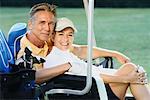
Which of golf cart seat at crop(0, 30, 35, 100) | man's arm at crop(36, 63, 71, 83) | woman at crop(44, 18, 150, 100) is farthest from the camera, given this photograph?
woman at crop(44, 18, 150, 100)

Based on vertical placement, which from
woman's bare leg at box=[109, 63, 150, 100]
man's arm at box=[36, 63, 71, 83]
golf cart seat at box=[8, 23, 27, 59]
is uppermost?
golf cart seat at box=[8, 23, 27, 59]

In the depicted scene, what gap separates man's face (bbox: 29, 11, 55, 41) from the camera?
3.35 m

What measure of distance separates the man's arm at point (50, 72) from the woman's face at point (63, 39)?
255 mm

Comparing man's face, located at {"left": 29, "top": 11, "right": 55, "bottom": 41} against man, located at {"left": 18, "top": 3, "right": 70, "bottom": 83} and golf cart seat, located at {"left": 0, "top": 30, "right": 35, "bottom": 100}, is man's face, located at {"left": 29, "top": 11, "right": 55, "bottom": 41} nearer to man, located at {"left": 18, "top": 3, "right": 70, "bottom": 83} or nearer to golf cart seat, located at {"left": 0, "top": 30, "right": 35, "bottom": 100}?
man, located at {"left": 18, "top": 3, "right": 70, "bottom": 83}

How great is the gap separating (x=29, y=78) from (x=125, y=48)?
5160 millimetres

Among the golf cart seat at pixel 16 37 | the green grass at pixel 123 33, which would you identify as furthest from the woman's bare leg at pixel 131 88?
the green grass at pixel 123 33

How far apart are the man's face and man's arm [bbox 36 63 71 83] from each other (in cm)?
32

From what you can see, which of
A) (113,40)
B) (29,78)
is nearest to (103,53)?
(29,78)

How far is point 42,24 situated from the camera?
11.0 feet

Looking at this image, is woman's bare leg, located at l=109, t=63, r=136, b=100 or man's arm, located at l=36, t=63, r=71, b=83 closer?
man's arm, located at l=36, t=63, r=71, b=83

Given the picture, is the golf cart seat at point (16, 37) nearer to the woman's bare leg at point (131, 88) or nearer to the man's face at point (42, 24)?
the man's face at point (42, 24)

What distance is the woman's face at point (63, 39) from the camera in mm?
3328

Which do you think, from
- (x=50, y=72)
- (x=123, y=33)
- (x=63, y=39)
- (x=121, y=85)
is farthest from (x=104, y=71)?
(x=123, y=33)

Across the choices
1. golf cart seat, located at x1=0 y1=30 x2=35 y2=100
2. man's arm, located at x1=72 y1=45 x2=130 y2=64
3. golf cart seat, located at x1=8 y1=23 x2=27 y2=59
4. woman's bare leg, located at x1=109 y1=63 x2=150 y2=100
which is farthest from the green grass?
golf cart seat, located at x1=0 y1=30 x2=35 y2=100
